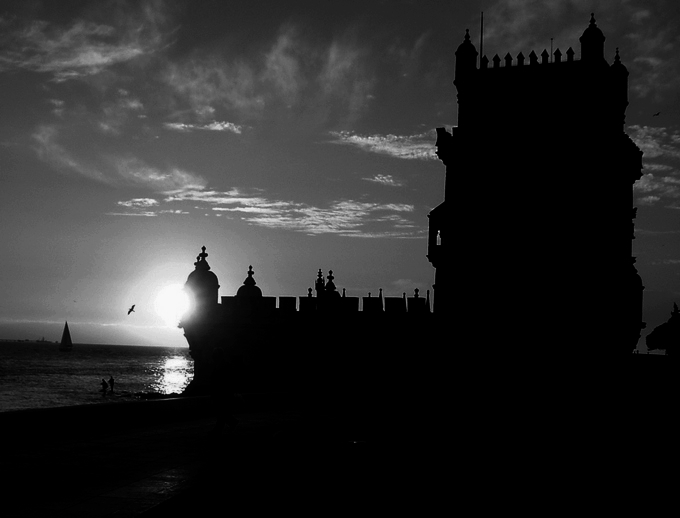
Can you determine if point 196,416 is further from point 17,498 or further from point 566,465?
point 17,498

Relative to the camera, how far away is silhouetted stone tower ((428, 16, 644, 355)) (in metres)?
36.2

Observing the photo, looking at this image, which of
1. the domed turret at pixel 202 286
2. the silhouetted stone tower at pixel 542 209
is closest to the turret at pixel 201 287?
the domed turret at pixel 202 286

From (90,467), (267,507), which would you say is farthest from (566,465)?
(90,467)

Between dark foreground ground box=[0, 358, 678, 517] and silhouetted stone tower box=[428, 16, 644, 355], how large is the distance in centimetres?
1389

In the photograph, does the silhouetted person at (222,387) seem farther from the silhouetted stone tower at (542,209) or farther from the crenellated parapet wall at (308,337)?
the silhouetted stone tower at (542,209)

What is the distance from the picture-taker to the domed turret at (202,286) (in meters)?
38.4

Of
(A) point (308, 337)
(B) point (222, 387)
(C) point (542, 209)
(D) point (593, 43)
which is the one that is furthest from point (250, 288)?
(B) point (222, 387)

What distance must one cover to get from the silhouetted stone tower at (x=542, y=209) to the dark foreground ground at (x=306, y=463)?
547 inches

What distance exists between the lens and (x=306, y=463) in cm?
994

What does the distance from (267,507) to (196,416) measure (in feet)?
33.4

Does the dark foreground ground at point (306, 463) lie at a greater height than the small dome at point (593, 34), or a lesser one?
lesser

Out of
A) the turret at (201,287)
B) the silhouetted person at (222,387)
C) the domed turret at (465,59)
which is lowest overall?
the silhouetted person at (222,387)

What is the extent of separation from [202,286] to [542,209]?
16111 millimetres

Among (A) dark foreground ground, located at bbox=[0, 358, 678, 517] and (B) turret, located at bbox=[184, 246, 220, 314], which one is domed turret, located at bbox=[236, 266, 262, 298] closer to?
(B) turret, located at bbox=[184, 246, 220, 314]
